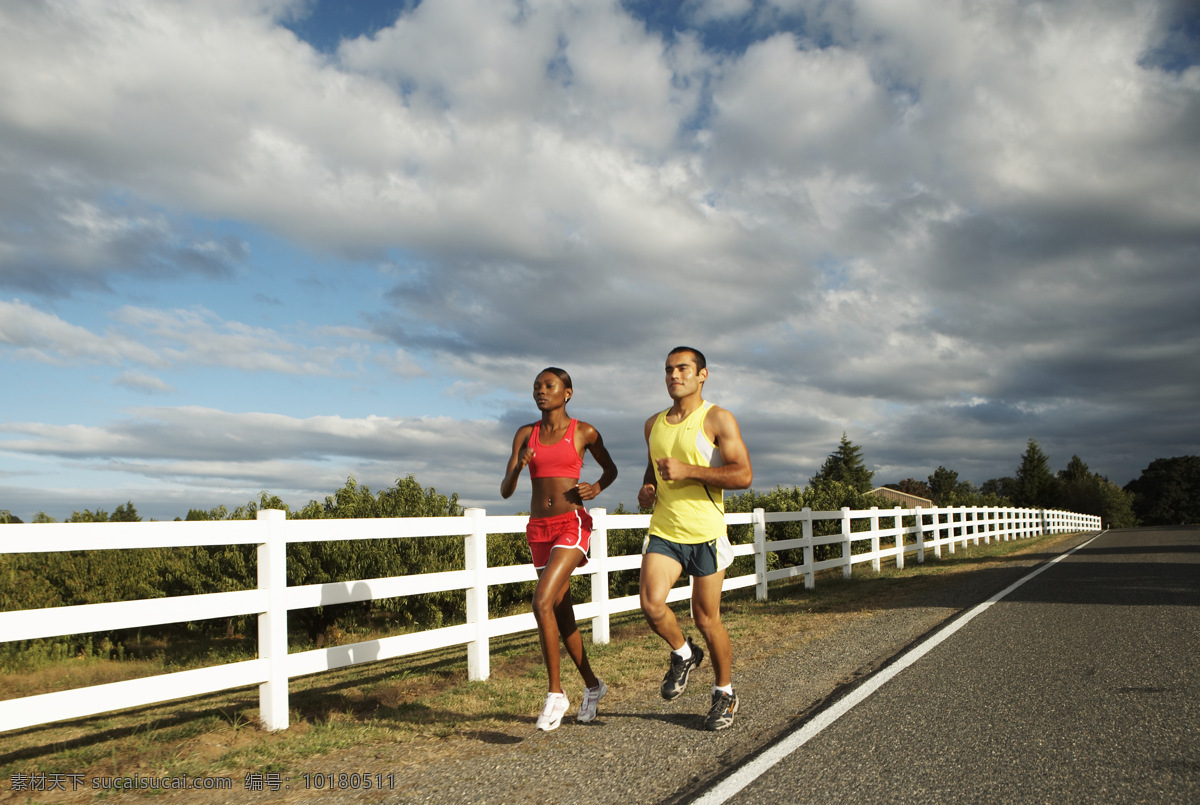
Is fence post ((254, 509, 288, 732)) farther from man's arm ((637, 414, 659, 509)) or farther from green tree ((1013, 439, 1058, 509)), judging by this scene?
green tree ((1013, 439, 1058, 509))

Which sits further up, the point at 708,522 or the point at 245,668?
the point at 708,522

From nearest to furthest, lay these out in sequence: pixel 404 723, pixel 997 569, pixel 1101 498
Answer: pixel 404 723, pixel 997 569, pixel 1101 498

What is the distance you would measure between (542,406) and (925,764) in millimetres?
2748

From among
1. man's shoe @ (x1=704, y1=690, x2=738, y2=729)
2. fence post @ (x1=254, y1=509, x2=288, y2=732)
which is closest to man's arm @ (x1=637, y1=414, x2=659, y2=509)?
man's shoe @ (x1=704, y1=690, x2=738, y2=729)

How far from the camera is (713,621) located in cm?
473

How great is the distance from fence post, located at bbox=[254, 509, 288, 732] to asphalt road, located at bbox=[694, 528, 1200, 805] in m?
3.06

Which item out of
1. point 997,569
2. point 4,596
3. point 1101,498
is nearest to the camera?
point 997,569

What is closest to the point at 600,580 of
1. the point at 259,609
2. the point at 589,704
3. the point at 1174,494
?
the point at 589,704

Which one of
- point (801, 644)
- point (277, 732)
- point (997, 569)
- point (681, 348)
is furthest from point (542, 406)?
point (997, 569)

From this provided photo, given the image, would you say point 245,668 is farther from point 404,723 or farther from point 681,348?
point 681,348

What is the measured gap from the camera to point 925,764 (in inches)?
151

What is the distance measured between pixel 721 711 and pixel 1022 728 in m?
1.55

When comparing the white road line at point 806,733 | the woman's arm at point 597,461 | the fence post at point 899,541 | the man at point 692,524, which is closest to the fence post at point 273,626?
the woman's arm at point 597,461

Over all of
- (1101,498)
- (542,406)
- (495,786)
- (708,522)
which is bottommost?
(1101,498)
